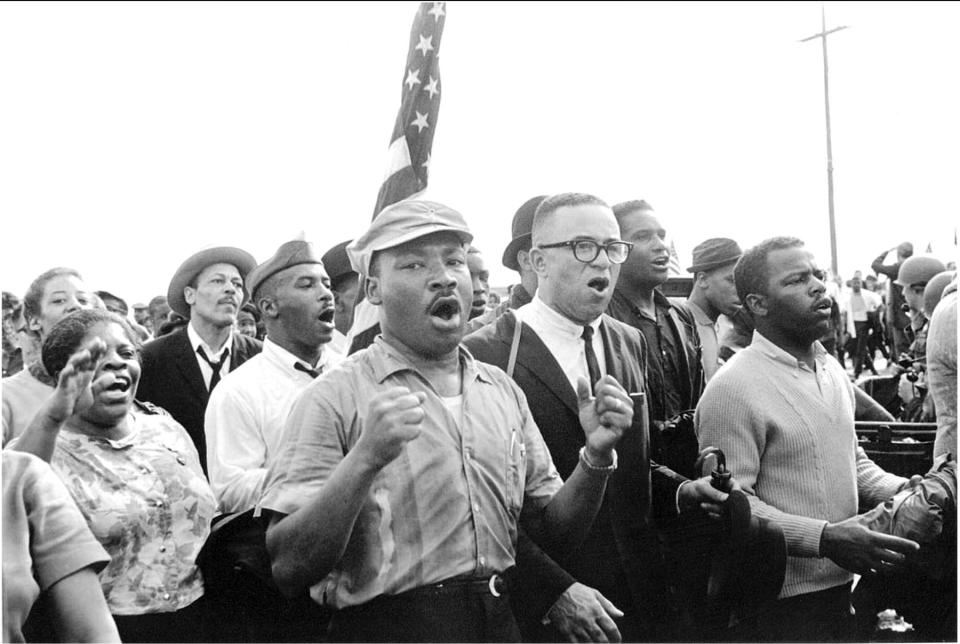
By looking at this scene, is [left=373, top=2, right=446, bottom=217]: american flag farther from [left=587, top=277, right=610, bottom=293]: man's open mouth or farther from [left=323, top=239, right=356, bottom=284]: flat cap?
[left=587, top=277, right=610, bottom=293]: man's open mouth

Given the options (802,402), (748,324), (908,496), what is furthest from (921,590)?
(748,324)

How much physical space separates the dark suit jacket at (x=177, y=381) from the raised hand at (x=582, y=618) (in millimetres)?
2018

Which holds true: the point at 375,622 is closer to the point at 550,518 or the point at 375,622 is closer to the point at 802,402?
the point at 550,518

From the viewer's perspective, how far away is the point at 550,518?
Result: 274cm

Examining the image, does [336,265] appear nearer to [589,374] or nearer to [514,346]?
[514,346]

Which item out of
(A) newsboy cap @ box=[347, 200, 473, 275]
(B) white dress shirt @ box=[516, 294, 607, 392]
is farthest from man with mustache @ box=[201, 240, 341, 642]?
(B) white dress shirt @ box=[516, 294, 607, 392]

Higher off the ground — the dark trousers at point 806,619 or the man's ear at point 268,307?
the man's ear at point 268,307

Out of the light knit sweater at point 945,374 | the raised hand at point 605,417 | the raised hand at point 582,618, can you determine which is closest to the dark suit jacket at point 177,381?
the raised hand at point 582,618

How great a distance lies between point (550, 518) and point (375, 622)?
0.58 meters

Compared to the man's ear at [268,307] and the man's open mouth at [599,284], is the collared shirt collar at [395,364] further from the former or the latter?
the man's ear at [268,307]

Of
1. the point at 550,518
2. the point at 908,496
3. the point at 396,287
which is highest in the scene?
the point at 396,287

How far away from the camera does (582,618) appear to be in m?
2.70

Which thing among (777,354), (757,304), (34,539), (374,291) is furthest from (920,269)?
(34,539)

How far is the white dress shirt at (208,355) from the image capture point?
4.65 meters
